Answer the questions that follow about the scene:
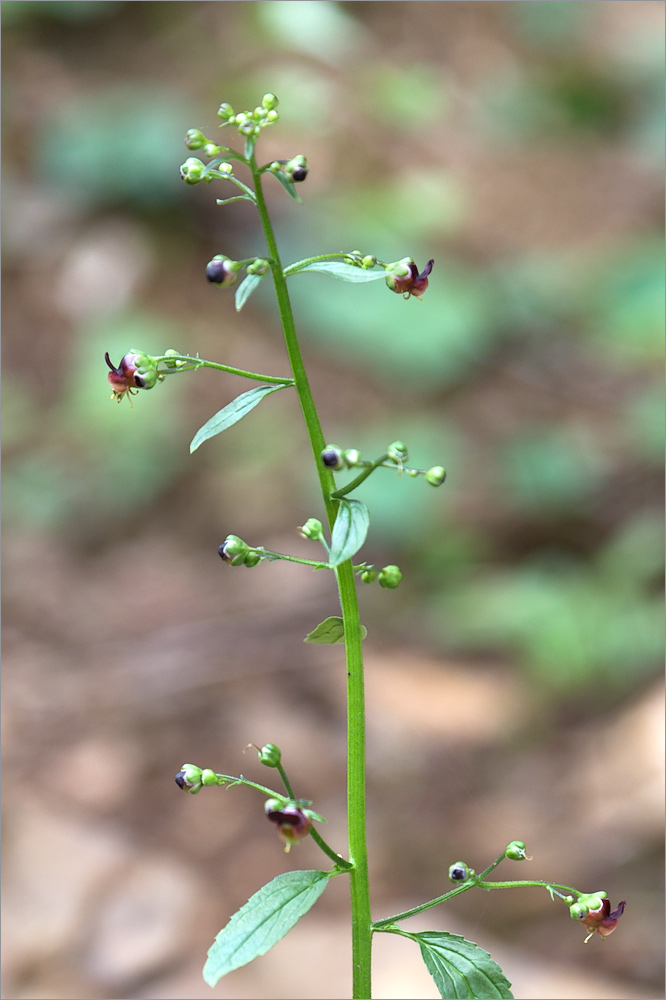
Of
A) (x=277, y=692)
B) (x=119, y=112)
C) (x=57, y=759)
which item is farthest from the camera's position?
(x=119, y=112)

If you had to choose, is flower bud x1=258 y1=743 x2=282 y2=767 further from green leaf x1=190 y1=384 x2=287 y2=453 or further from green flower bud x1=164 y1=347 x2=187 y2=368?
green flower bud x1=164 y1=347 x2=187 y2=368

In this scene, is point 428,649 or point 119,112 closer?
point 428,649

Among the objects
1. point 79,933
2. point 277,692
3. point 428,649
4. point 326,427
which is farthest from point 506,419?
point 79,933

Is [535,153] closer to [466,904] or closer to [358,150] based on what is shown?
[358,150]

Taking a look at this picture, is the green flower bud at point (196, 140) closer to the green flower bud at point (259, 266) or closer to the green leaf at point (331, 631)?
the green flower bud at point (259, 266)

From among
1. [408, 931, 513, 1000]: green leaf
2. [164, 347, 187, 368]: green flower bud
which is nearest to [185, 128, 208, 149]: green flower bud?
[164, 347, 187, 368]: green flower bud

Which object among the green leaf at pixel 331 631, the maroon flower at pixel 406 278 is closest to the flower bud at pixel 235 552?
the green leaf at pixel 331 631
